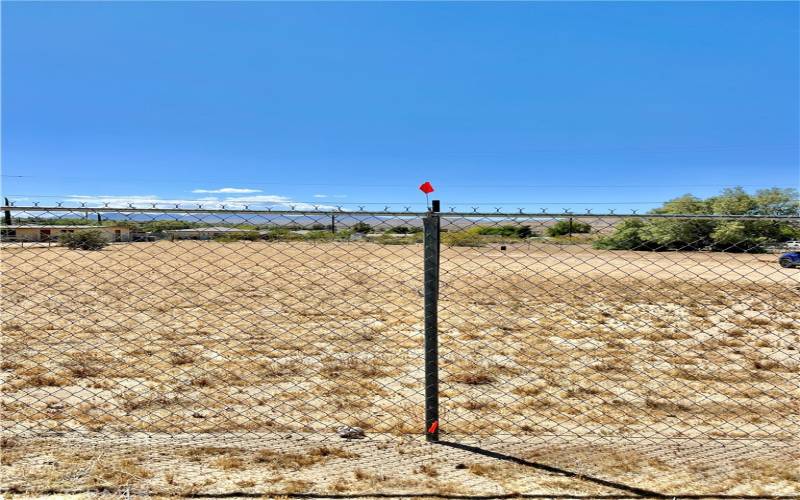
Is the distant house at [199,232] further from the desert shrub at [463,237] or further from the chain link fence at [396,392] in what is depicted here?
the desert shrub at [463,237]

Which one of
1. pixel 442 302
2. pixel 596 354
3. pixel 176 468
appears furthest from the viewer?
pixel 442 302

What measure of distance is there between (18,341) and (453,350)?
5892mm

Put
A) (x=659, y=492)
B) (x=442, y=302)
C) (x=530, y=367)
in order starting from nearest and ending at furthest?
(x=659, y=492)
(x=530, y=367)
(x=442, y=302)

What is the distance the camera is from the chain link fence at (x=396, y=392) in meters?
2.86

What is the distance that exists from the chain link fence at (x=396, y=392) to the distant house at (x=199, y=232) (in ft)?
0.17

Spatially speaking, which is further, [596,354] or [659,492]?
[596,354]

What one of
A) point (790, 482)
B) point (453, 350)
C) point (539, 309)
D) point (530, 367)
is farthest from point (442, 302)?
point (790, 482)

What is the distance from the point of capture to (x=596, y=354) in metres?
6.25

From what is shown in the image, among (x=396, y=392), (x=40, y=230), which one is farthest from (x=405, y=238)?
(x=40, y=230)

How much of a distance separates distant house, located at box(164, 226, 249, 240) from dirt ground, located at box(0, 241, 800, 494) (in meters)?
1.48

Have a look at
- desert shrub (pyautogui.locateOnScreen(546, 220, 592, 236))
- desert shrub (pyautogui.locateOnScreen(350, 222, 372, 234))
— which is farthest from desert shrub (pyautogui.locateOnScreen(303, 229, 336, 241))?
desert shrub (pyautogui.locateOnScreen(546, 220, 592, 236))

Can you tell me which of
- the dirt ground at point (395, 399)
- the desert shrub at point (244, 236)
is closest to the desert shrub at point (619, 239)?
the dirt ground at point (395, 399)

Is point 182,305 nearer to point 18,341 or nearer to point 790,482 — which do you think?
point 18,341

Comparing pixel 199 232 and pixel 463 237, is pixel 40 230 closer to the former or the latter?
pixel 199 232
